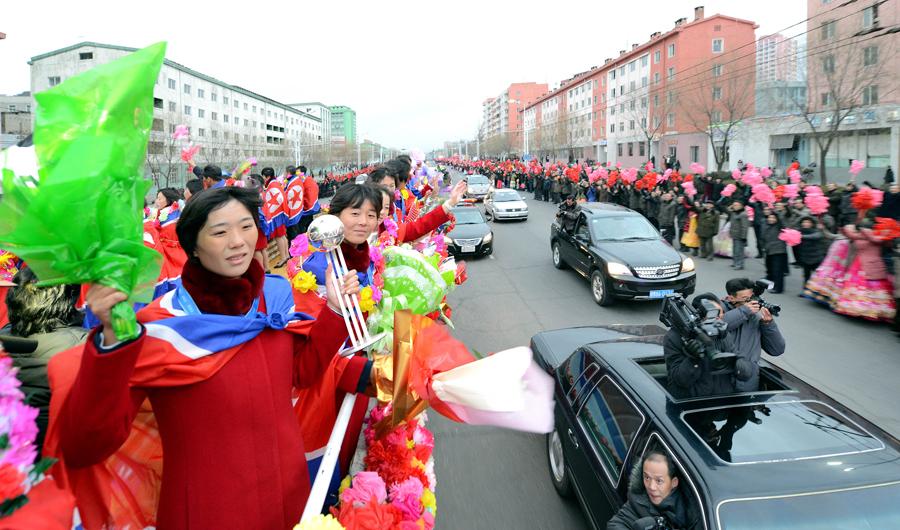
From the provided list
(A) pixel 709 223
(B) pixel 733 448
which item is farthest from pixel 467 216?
(B) pixel 733 448

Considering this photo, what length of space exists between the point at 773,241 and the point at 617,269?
121 inches

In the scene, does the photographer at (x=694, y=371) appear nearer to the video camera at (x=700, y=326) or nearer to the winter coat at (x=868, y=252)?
the video camera at (x=700, y=326)

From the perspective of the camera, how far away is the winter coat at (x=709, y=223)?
12.5 metres

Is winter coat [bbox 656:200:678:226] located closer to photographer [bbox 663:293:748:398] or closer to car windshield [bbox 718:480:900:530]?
photographer [bbox 663:293:748:398]

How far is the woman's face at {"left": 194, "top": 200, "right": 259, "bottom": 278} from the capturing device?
1751 mm

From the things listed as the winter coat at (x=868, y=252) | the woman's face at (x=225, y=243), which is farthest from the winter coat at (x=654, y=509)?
the winter coat at (x=868, y=252)

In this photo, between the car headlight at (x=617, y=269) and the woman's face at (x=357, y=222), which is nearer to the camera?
the woman's face at (x=357, y=222)

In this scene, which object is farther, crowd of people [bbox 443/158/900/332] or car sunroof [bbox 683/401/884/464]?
crowd of people [bbox 443/158/900/332]

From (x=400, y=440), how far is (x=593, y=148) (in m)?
72.5

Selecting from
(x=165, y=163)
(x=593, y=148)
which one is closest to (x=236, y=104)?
(x=165, y=163)

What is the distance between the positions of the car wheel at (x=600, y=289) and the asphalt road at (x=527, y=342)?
167 millimetres

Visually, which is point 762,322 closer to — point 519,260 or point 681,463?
point 681,463

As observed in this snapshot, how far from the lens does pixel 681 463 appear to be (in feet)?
8.27

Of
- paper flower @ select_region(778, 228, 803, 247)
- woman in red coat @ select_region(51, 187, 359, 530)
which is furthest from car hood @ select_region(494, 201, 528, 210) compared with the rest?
woman in red coat @ select_region(51, 187, 359, 530)
